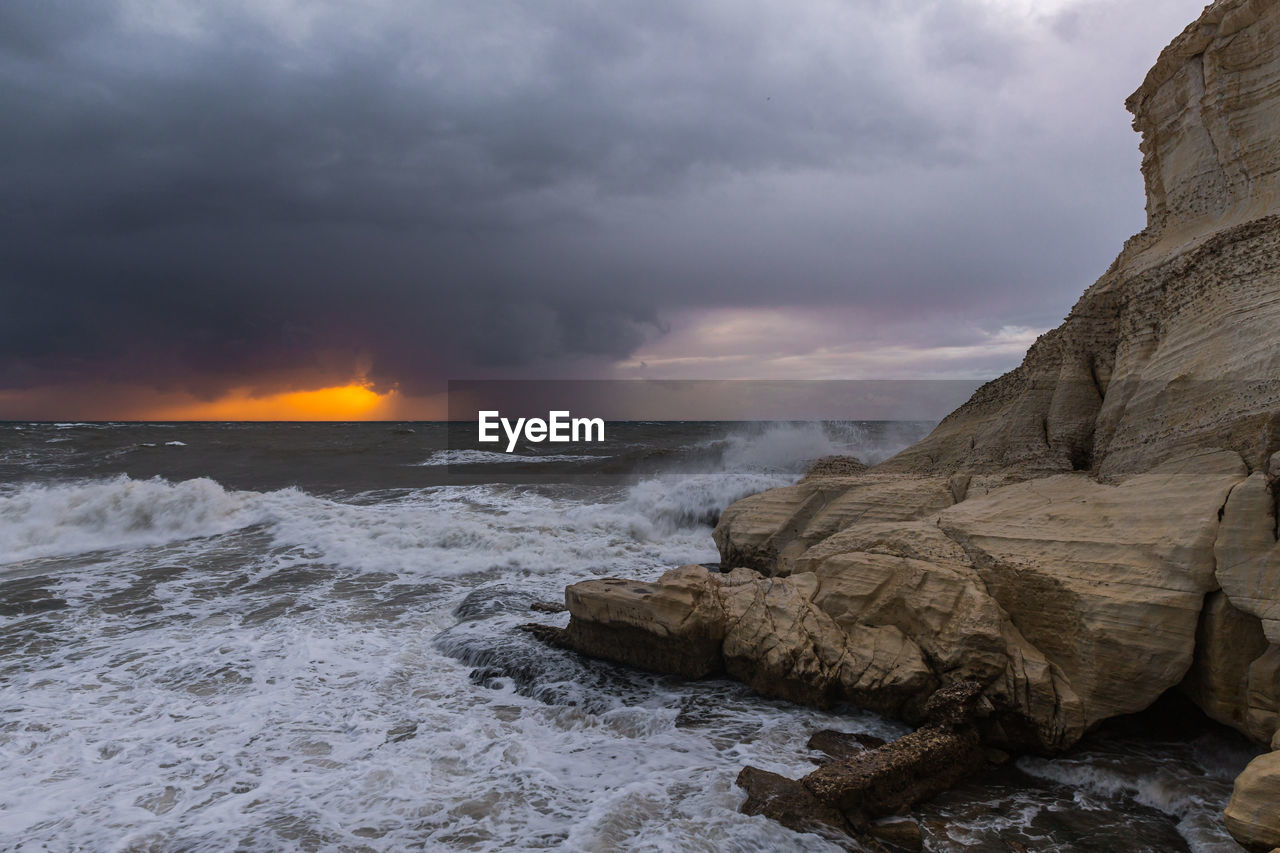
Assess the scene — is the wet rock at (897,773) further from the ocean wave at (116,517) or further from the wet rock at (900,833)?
the ocean wave at (116,517)

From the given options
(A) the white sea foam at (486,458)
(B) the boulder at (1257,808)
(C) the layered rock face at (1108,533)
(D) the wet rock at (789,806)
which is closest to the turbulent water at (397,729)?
(D) the wet rock at (789,806)

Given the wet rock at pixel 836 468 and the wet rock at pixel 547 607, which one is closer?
the wet rock at pixel 547 607

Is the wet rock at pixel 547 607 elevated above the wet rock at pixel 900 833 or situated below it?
above

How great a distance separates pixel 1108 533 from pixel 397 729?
250 inches

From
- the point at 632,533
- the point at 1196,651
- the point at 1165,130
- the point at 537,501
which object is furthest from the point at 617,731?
the point at 537,501

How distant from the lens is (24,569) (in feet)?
38.4

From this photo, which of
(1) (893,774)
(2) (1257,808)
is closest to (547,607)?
(1) (893,774)

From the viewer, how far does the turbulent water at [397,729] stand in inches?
171

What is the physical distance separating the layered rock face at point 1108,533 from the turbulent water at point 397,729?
1.81 feet

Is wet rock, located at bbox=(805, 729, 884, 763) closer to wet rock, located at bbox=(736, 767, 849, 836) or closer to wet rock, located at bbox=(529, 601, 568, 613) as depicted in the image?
wet rock, located at bbox=(736, 767, 849, 836)

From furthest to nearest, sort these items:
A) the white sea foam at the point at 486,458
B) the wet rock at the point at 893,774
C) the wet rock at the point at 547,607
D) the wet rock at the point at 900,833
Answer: the white sea foam at the point at 486,458
the wet rock at the point at 547,607
the wet rock at the point at 893,774
the wet rock at the point at 900,833

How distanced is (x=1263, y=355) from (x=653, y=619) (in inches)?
238

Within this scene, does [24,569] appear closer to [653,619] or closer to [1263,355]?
[653,619]

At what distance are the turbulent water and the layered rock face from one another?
0.55 meters
